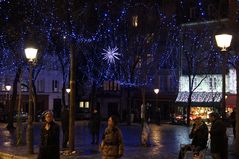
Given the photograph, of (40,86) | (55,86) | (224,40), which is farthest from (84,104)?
(224,40)

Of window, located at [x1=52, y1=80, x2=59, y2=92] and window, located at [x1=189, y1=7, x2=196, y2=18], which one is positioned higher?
window, located at [x1=189, y1=7, x2=196, y2=18]

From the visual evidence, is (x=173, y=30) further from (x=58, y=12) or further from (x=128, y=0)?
(x=58, y=12)

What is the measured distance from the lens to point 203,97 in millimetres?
60250

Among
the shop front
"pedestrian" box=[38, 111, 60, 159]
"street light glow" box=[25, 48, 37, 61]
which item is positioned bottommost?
"pedestrian" box=[38, 111, 60, 159]

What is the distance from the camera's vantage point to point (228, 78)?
186 feet

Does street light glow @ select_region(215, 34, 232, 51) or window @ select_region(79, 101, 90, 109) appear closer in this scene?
street light glow @ select_region(215, 34, 232, 51)

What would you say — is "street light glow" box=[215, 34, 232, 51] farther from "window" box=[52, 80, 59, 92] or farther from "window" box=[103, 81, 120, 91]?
"window" box=[52, 80, 59, 92]

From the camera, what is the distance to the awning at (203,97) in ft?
191

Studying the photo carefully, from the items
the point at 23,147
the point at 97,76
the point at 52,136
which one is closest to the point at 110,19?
the point at 97,76

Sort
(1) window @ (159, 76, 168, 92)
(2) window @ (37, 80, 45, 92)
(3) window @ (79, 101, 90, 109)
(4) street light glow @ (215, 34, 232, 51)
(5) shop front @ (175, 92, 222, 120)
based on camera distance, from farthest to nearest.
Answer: (3) window @ (79, 101, 90, 109), (2) window @ (37, 80, 45, 92), (1) window @ (159, 76, 168, 92), (5) shop front @ (175, 92, 222, 120), (4) street light glow @ (215, 34, 232, 51)

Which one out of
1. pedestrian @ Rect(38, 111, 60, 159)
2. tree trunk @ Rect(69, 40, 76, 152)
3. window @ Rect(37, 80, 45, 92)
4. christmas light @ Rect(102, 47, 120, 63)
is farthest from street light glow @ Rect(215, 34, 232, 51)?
window @ Rect(37, 80, 45, 92)

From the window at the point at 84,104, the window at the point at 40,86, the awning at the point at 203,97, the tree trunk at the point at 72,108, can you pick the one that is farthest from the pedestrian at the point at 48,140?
the window at the point at 84,104

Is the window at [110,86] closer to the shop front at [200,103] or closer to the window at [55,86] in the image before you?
the window at [55,86]

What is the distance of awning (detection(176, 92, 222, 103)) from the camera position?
191ft
